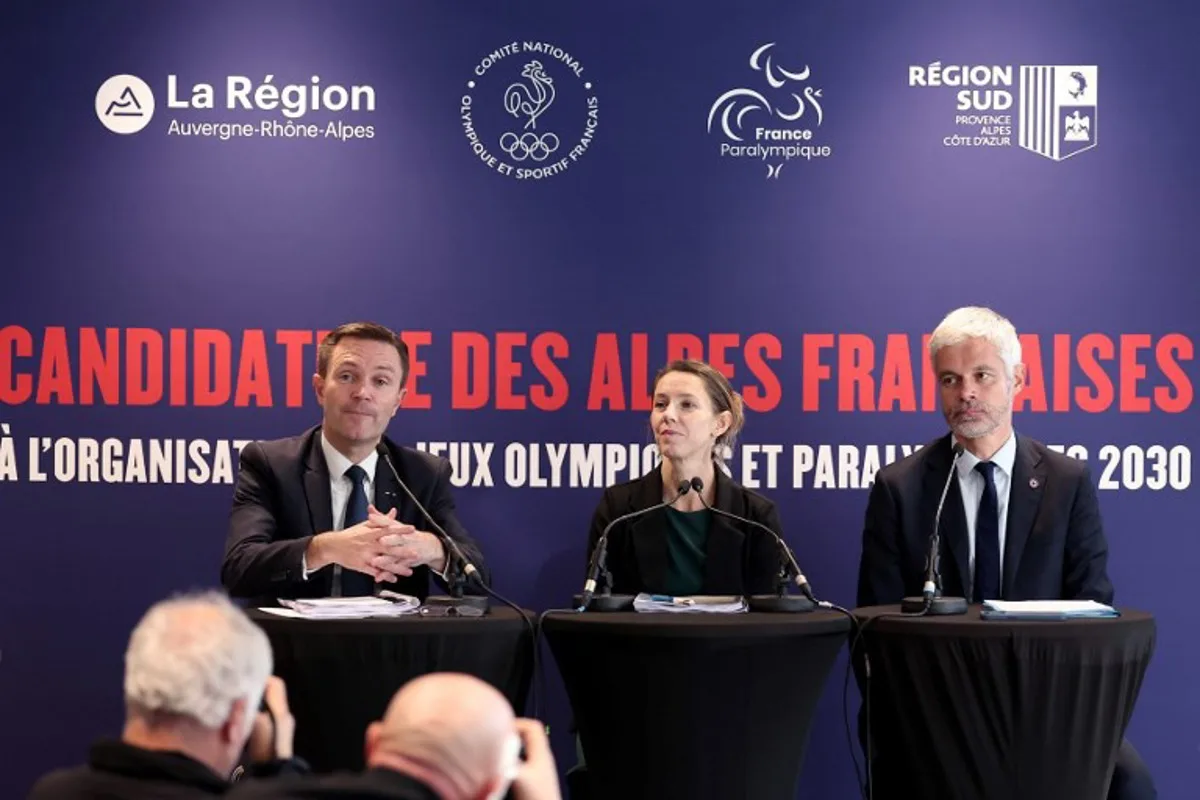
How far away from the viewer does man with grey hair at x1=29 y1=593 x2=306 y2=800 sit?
1884 mm

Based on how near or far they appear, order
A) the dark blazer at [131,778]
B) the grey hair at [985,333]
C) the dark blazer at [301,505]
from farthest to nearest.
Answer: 1. the grey hair at [985,333]
2. the dark blazer at [301,505]
3. the dark blazer at [131,778]

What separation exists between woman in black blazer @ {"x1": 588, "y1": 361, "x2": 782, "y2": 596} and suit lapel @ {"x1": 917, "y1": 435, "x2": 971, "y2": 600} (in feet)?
1.29

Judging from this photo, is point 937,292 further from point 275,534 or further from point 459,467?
point 275,534

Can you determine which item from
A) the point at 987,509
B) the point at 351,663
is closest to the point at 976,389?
the point at 987,509

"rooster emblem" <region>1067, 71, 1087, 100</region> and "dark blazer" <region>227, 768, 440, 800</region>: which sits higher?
"rooster emblem" <region>1067, 71, 1087, 100</region>

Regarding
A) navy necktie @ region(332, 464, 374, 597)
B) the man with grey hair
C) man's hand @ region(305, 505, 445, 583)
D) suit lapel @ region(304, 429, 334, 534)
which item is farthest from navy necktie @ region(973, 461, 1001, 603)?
the man with grey hair

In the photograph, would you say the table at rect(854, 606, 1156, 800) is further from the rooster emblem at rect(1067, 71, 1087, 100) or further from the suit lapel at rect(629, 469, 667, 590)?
the rooster emblem at rect(1067, 71, 1087, 100)

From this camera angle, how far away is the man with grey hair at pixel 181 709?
1.88 m

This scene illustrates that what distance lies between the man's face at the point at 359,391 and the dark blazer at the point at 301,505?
0.08 metres

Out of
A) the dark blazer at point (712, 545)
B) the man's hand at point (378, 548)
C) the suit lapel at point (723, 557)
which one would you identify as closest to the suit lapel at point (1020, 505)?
the dark blazer at point (712, 545)

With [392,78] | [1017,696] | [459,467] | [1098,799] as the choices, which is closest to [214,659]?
[1017,696]

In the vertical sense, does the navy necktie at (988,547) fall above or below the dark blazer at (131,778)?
above

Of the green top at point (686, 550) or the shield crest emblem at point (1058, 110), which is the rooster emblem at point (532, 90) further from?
the shield crest emblem at point (1058, 110)

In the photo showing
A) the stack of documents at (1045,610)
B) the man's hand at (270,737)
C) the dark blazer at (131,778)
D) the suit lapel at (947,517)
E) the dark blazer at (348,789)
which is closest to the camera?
the dark blazer at (348,789)
